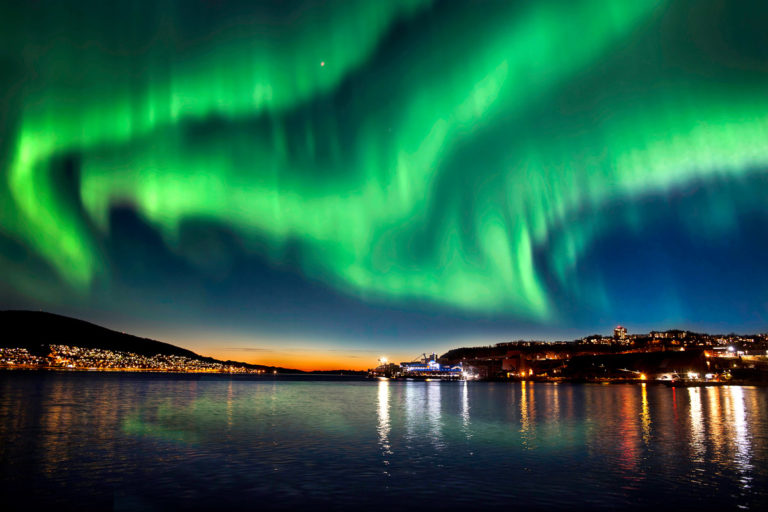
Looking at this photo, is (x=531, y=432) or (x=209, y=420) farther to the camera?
(x=209, y=420)

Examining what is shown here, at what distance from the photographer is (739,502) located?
21547 mm

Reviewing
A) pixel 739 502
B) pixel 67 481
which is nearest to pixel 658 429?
pixel 739 502

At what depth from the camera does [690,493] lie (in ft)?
76.7

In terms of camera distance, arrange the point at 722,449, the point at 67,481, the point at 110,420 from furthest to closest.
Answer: the point at 110,420, the point at 722,449, the point at 67,481

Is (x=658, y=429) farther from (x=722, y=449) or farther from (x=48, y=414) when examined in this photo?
(x=48, y=414)

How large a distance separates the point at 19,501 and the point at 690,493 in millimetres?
28784

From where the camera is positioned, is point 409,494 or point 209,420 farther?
point 209,420

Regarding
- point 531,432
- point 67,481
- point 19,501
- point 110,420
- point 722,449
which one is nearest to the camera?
point 19,501

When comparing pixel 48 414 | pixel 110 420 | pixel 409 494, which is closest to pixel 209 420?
pixel 110 420

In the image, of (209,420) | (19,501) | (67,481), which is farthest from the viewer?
(209,420)

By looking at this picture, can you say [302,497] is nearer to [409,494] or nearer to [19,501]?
[409,494]

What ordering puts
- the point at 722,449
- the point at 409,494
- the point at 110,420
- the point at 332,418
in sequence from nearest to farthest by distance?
the point at 409,494
the point at 722,449
the point at 110,420
the point at 332,418

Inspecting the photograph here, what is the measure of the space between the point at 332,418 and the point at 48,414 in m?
29.8

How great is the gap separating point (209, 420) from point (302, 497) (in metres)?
35.9
